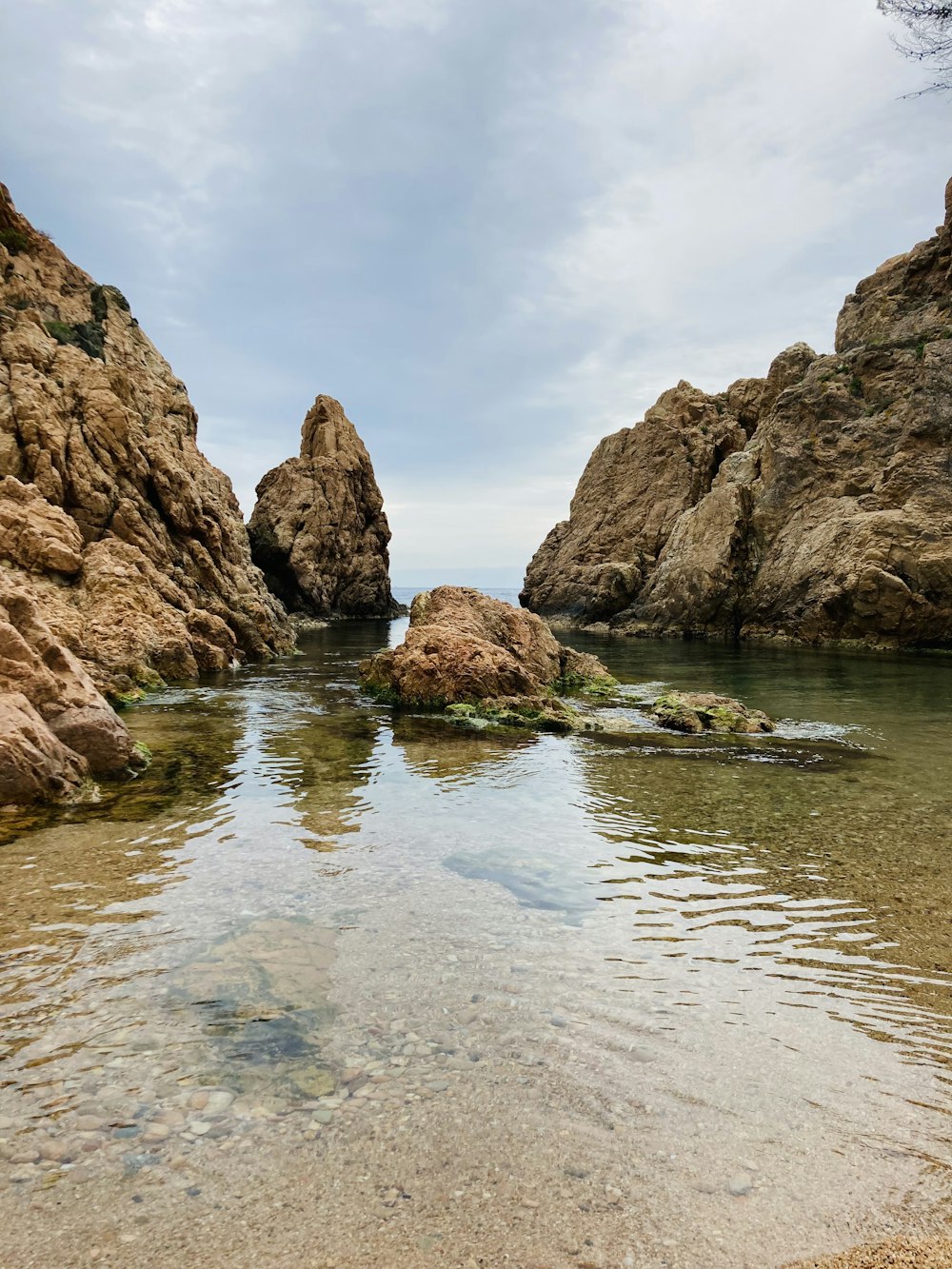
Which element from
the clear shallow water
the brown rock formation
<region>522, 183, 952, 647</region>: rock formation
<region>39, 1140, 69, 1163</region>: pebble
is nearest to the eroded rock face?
the clear shallow water

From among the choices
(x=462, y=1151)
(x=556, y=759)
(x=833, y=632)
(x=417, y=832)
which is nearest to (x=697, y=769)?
(x=556, y=759)

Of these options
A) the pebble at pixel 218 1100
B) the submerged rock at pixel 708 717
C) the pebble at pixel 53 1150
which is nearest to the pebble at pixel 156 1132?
the pebble at pixel 218 1100

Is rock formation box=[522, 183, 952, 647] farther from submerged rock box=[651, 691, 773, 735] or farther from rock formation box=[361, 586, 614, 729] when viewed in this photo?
submerged rock box=[651, 691, 773, 735]

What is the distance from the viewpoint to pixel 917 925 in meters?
6.06

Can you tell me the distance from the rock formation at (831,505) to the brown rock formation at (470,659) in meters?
26.5

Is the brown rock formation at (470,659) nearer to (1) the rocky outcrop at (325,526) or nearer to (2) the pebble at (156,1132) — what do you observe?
(2) the pebble at (156,1132)

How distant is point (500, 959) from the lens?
5.34 meters

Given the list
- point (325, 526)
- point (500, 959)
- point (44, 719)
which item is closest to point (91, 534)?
point (44, 719)

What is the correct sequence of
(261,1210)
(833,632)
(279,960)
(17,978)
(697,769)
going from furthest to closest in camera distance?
(833,632) < (697,769) < (279,960) < (17,978) < (261,1210)

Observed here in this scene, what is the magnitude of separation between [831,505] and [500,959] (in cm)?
5071

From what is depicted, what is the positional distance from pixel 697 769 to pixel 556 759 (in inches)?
98.5

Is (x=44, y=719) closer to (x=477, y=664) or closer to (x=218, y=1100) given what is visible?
(x=218, y=1100)

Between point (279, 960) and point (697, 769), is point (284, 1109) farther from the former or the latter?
point (697, 769)

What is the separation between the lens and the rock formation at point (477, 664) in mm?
17609
